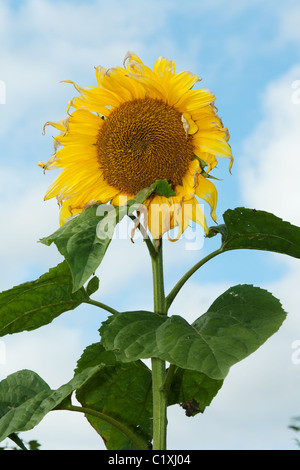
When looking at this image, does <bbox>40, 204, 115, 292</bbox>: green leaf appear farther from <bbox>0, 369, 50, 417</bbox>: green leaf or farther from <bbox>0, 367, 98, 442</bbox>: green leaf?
<bbox>0, 369, 50, 417</bbox>: green leaf

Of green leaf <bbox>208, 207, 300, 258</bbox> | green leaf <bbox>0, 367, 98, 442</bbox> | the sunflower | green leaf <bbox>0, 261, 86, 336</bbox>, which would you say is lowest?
green leaf <bbox>0, 367, 98, 442</bbox>

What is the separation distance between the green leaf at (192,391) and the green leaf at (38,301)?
1.50 ft

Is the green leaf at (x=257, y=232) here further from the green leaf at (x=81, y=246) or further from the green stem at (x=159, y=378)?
the green leaf at (x=81, y=246)

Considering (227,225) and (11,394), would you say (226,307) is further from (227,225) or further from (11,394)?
(11,394)

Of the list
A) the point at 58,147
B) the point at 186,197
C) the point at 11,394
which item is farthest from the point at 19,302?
the point at 186,197

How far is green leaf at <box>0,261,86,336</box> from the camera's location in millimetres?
1985

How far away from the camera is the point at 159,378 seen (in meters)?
1.81

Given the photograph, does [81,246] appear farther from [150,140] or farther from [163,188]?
[150,140]

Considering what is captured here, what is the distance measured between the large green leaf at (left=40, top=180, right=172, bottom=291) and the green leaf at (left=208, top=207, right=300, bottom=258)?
1.32 ft

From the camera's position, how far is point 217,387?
2.17 metres

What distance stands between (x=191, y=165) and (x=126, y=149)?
0.69 ft

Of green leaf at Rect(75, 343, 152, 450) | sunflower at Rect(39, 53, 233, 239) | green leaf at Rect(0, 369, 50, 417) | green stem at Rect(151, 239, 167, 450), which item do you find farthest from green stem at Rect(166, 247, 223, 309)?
green leaf at Rect(0, 369, 50, 417)

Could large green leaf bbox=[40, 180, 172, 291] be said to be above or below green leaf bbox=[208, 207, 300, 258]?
below

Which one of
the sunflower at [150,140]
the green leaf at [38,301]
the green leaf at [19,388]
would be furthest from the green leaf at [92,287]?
the green leaf at [19,388]
